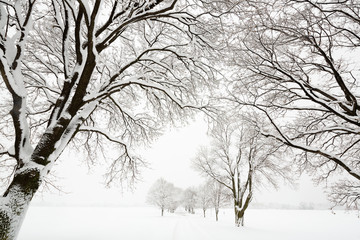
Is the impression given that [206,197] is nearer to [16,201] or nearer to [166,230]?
[166,230]

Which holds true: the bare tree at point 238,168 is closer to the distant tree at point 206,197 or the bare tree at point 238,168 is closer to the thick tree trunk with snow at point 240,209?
the thick tree trunk with snow at point 240,209

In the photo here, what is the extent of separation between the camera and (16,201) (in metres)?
2.84

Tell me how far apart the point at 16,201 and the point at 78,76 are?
7.85 feet

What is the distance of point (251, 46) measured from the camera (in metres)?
5.00

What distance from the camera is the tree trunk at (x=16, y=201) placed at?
8.86ft

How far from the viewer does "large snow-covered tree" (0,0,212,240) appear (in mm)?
3232

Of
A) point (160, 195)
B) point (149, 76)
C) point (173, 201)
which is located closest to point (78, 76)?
point (149, 76)

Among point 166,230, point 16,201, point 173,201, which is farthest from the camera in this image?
point 173,201

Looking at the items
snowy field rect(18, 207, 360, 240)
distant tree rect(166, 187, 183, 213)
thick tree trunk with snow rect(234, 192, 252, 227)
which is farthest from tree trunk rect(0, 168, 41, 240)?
distant tree rect(166, 187, 183, 213)

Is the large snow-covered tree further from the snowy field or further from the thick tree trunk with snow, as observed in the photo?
the thick tree trunk with snow

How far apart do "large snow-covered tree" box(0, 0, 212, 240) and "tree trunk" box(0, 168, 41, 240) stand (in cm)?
1

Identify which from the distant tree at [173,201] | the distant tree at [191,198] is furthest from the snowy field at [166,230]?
the distant tree at [191,198]

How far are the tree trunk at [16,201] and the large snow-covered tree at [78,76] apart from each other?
1 centimetres

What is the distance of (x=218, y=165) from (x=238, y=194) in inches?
118
